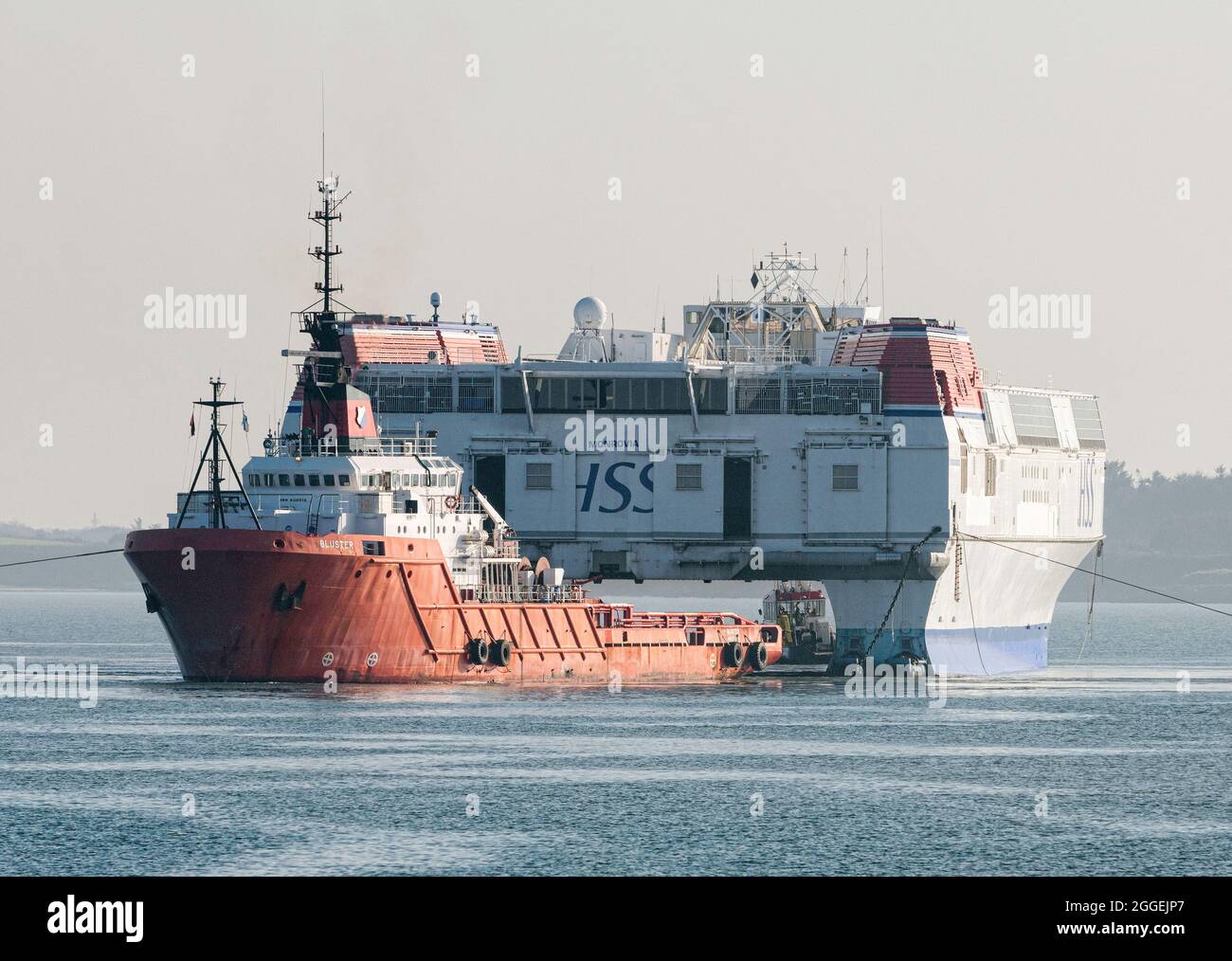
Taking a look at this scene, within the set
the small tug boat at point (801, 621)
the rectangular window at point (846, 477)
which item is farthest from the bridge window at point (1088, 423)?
the rectangular window at point (846, 477)

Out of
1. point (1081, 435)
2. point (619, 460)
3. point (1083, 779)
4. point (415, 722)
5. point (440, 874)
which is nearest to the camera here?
point (440, 874)

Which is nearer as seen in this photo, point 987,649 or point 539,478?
point 539,478

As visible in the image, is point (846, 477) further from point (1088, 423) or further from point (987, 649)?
point (1088, 423)

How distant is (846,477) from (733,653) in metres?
9.11

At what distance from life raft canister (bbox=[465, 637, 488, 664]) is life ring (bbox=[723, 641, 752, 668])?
16293 millimetres

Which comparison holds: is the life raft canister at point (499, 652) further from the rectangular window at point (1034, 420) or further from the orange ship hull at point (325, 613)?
the rectangular window at point (1034, 420)

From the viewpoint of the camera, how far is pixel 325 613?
76.2m

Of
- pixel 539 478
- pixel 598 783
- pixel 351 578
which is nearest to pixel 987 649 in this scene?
pixel 539 478

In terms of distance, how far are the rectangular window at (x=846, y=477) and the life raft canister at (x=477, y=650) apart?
69.4ft

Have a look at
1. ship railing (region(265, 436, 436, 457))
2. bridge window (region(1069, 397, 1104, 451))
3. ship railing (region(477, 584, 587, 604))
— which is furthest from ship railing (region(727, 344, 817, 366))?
ship railing (region(265, 436, 436, 457))

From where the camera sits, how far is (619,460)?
96938 mm
